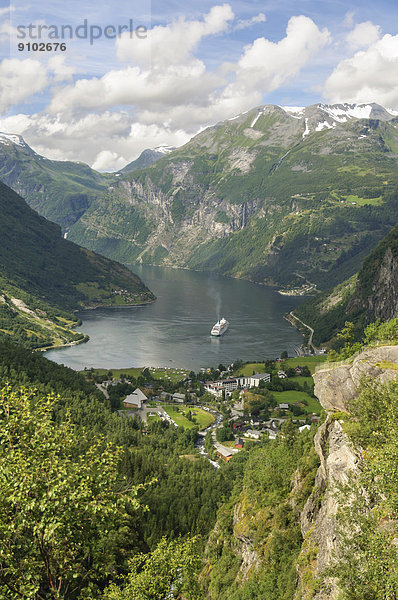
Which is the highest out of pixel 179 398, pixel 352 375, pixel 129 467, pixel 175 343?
pixel 352 375

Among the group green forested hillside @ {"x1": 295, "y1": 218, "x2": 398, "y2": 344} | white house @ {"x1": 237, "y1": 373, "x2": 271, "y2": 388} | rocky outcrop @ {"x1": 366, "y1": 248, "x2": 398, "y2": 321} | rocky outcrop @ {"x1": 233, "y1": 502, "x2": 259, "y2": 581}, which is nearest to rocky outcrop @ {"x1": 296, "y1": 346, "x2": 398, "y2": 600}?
rocky outcrop @ {"x1": 233, "y1": 502, "x2": 259, "y2": 581}

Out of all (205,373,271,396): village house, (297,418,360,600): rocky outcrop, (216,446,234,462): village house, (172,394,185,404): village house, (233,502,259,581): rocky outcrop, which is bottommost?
(216,446,234,462): village house

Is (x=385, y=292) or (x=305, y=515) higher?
(x=385, y=292)

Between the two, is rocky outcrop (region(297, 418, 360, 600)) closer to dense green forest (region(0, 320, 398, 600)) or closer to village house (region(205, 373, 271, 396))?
dense green forest (region(0, 320, 398, 600))

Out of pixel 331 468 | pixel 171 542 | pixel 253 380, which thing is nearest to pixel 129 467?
pixel 171 542

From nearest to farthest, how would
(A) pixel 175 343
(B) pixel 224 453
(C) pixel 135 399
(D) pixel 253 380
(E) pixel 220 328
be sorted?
(B) pixel 224 453 → (C) pixel 135 399 → (D) pixel 253 380 → (A) pixel 175 343 → (E) pixel 220 328

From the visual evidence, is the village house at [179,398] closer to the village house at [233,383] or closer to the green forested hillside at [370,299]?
the village house at [233,383]

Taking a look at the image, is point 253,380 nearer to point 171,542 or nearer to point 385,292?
point 385,292

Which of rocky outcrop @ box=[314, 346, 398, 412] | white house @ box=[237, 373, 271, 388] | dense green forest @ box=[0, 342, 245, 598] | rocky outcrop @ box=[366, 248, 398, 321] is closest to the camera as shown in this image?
dense green forest @ box=[0, 342, 245, 598]

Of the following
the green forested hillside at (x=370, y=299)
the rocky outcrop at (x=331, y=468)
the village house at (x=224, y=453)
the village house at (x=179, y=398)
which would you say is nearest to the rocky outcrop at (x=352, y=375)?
the rocky outcrop at (x=331, y=468)

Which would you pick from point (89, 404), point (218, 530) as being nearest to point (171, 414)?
point (89, 404)
